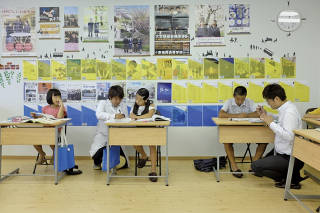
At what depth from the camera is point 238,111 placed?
14.5ft

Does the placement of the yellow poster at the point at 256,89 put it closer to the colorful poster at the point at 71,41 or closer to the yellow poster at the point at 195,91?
the yellow poster at the point at 195,91

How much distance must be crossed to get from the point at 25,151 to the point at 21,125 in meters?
1.46

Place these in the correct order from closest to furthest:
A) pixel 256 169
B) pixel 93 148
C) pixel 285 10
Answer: pixel 256 169 → pixel 93 148 → pixel 285 10

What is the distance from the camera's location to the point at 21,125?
372 cm

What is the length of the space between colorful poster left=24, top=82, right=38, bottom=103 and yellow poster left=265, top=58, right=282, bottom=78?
374cm

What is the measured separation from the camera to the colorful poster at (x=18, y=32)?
4.83m

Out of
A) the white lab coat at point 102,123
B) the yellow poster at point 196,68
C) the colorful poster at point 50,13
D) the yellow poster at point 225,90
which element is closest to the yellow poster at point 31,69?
the colorful poster at point 50,13

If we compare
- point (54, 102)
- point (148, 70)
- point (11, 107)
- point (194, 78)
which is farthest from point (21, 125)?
point (194, 78)

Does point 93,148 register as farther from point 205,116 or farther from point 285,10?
point 285,10

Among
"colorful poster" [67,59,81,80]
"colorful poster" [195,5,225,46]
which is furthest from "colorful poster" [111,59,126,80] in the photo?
"colorful poster" [195,5,225,46]

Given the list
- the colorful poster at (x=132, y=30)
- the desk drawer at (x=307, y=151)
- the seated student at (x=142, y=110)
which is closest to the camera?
the desk drawer at (x=307, y=151)

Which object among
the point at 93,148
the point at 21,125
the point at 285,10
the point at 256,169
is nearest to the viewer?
the point at 256,169

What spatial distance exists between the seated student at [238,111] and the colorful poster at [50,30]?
2.89 metres

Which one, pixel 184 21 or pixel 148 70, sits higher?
pixel 184 21
